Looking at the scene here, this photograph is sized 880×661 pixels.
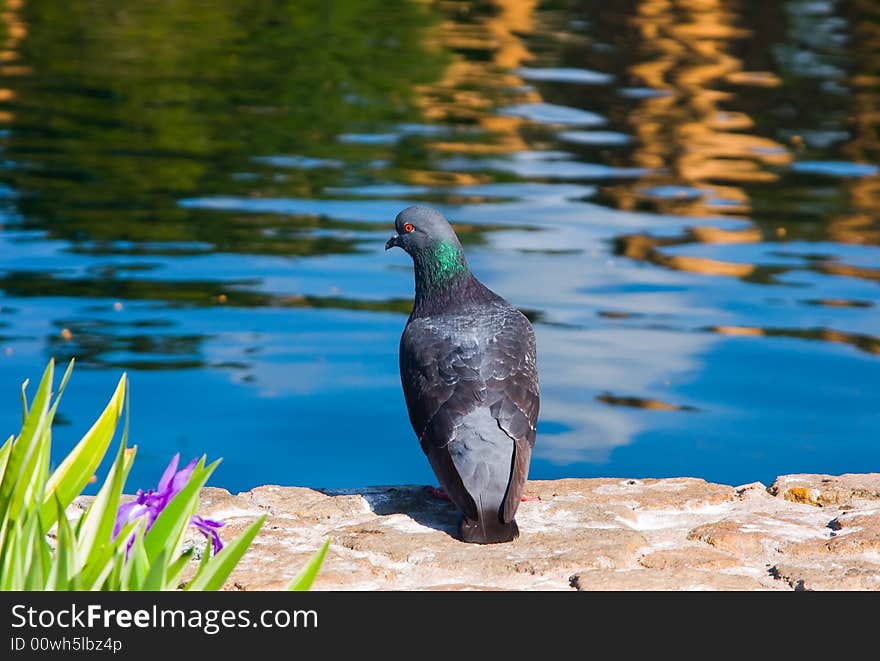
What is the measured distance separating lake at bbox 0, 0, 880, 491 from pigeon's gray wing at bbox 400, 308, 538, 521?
2692mm

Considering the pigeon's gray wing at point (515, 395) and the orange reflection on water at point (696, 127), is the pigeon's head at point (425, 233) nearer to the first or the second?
the pigeon's gray wing at point (515, 395)

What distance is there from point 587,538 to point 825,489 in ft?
4.15

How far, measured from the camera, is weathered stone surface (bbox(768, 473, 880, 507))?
5.40m

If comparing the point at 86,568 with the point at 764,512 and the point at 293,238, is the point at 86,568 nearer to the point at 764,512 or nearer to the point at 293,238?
the point at 764,512

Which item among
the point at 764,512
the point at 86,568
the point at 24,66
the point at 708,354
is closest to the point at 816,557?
the point at 764,512

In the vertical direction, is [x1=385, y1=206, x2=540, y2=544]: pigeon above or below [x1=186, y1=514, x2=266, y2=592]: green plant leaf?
below

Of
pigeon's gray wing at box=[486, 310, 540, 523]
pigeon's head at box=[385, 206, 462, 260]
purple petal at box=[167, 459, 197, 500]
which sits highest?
purple petal at box=[167, 459, 197, 500]

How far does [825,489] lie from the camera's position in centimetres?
548

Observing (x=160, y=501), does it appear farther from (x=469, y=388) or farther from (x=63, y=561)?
(x=469, y=388)

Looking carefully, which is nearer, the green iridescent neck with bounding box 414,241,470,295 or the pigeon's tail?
the pigeon's tail

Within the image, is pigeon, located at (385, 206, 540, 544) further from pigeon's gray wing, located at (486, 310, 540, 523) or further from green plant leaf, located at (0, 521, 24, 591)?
green plant leaf, located at (0, 521, 24, 591)

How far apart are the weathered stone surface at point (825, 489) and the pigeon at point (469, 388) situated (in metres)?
1.20

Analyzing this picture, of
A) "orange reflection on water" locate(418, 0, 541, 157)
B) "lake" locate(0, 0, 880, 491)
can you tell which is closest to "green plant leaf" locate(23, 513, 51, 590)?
"lake" locate(0, 0, 880, 491)

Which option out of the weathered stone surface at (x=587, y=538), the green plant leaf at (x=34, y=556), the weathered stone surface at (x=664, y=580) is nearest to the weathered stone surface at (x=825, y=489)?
the weathered stone surface at (x=587, y=538)
